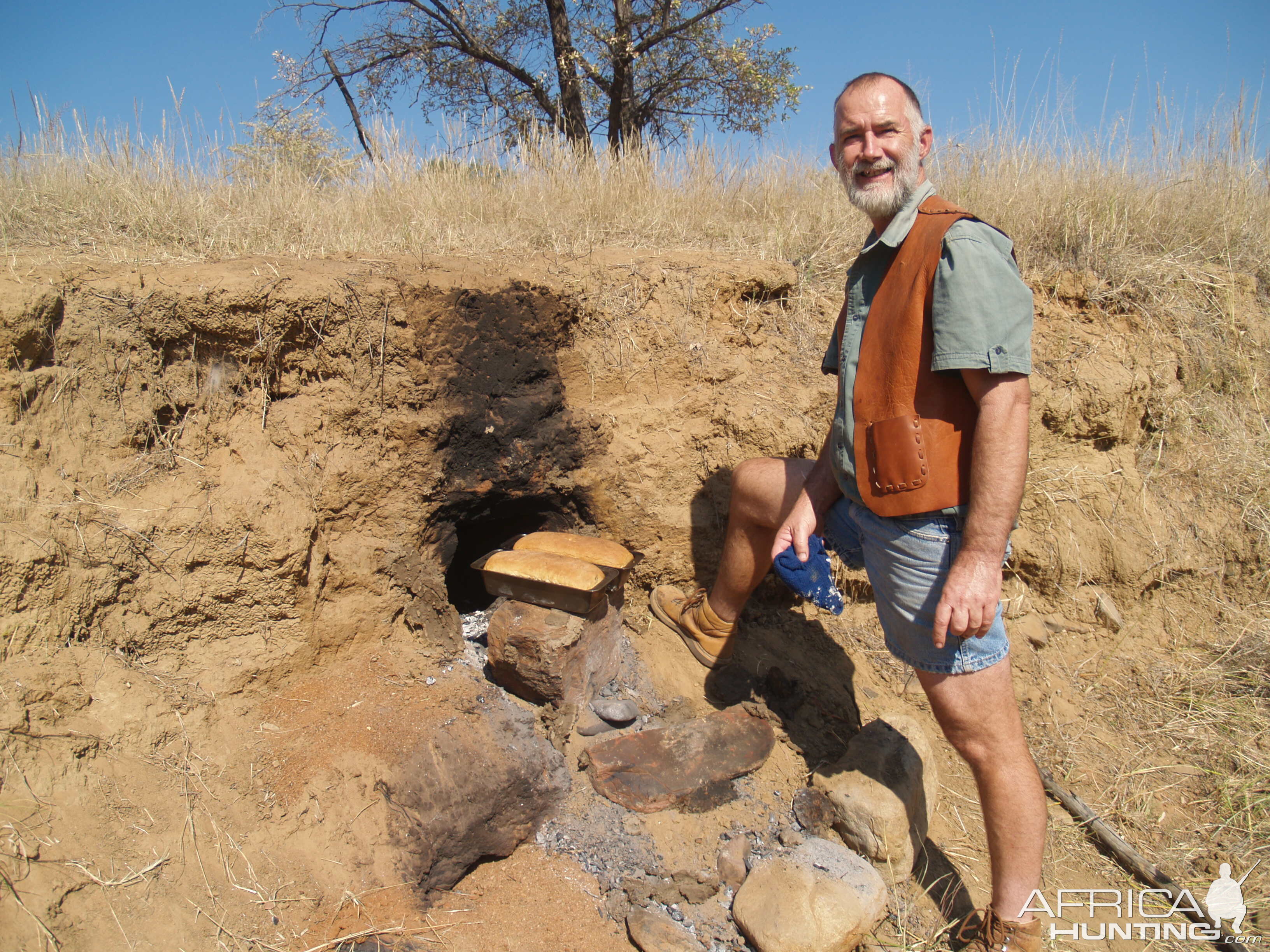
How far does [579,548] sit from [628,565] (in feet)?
0.80

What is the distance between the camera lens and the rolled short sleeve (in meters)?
1.88

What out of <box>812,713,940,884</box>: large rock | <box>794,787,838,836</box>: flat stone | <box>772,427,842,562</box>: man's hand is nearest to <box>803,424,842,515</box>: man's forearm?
<box>772,427,842,562</box>: man's hand

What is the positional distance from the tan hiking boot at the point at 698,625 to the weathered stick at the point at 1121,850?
54.9 inches

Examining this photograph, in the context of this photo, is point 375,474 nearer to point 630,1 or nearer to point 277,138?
point 277,138

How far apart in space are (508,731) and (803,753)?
4.44 ft

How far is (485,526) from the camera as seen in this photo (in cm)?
421

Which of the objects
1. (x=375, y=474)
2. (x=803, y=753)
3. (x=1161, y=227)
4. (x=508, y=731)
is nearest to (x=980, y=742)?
(x=803, y=753)

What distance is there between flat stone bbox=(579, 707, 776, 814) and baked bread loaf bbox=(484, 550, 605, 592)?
2.40 ft

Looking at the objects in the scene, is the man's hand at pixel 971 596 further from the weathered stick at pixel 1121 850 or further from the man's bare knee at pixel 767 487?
the weathered stick at pixel 1121 850

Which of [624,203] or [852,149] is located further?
[624,203]

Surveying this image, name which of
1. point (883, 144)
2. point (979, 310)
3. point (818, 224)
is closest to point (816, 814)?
point (979, 310)

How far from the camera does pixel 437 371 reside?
10.9 ft

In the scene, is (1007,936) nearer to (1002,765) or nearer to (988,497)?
(1002,765)

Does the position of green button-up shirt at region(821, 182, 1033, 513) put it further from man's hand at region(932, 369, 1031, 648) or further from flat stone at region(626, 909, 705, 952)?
flat stone at region(626, 909, 705, 952)
